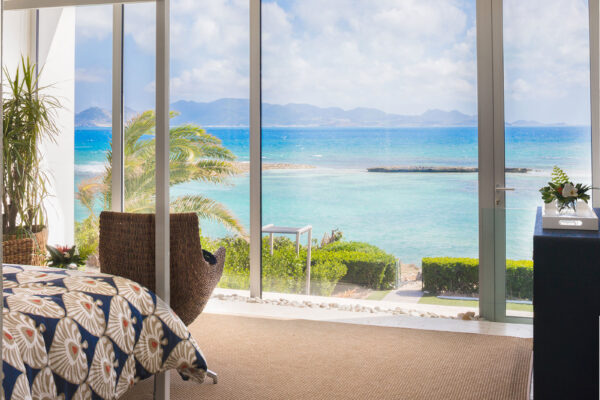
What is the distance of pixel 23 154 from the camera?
423 centimetres

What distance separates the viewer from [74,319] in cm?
203

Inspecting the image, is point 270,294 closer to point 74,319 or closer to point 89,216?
point 89,216

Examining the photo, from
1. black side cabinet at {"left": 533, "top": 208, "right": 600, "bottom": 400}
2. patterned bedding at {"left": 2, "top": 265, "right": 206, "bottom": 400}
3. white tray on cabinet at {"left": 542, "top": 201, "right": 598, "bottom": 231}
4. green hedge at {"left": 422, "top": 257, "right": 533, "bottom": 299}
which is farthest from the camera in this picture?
green hedge at {"left": 422, "top": 257, "right": 533, "bottom": 299}

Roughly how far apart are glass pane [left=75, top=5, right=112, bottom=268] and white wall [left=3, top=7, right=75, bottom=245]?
0.05 meters

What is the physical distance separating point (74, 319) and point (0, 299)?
118cm

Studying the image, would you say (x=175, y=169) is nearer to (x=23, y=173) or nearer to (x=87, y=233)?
(x=87, y=233)

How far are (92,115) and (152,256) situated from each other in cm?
226

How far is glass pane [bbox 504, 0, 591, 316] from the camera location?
150 inches

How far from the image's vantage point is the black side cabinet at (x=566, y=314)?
2.14 meters

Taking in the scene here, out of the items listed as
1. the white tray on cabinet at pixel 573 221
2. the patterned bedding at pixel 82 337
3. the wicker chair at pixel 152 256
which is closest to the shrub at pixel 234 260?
the wicker chair at pixel 152 256

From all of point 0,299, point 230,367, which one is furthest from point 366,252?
point 0,299

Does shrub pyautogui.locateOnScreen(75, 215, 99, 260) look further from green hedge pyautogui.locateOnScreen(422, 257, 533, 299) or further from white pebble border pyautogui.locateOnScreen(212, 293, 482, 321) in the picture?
green hedge pyautogui.locateOnScreen(422, 257, 533, 299)

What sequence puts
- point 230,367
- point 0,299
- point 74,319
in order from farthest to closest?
point 230,367, point 74,319, point 0,299

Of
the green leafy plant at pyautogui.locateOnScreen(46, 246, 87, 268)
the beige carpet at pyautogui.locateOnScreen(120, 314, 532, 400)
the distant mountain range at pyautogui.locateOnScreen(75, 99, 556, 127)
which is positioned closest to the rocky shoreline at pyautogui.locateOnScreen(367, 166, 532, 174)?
the distant mountain range at pyautogui.locateOnScreen(75, 99, 556, 127)
